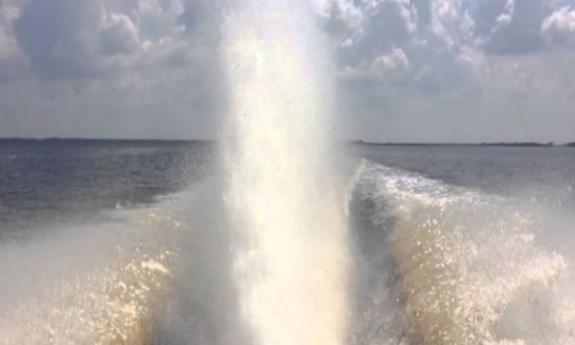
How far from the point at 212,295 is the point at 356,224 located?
10791mm

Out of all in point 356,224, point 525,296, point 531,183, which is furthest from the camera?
point 531,183

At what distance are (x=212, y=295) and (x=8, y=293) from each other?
448 cm

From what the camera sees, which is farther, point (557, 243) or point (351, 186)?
point (351, 186)

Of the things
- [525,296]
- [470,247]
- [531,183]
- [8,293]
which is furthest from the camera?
[531,183]

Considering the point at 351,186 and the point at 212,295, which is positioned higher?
the point at 351,186

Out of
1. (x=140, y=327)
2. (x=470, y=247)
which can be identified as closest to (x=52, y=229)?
(x=140, y=327)

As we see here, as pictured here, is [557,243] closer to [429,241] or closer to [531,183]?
[429,241]

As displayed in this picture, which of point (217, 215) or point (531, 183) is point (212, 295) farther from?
point (531, 183)

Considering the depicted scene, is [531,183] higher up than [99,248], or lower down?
higher up

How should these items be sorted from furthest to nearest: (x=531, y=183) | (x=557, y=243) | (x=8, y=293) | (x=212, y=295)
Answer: (x=531, y=183), (x=557, y=243), (x=212, y=295), (x=8, y=293)

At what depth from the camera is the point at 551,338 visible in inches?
433

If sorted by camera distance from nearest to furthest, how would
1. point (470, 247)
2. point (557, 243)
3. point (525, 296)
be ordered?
point (525, 296) → point (470, 247) → point (557, 243)

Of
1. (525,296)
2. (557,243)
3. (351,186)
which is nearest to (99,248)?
(525,296)

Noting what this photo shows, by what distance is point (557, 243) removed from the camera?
68.1 feet
